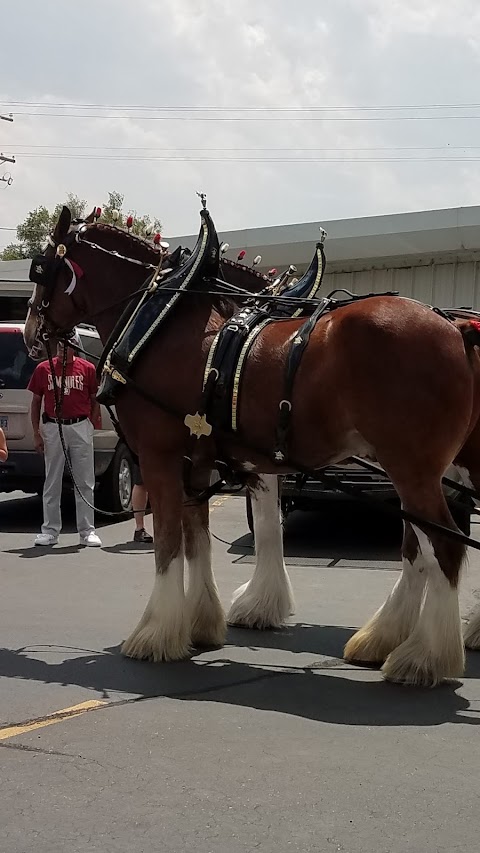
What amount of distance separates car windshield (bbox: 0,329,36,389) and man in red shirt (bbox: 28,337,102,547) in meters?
1.46

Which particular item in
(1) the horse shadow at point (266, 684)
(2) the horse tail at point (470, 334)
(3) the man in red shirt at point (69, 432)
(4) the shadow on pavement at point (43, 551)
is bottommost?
(1) the horse shadow at point (266, 684)

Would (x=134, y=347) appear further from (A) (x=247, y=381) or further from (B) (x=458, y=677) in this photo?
(B) (x=458, y=677)

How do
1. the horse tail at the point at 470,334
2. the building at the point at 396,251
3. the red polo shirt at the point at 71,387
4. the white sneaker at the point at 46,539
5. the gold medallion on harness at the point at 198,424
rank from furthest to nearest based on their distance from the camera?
the building at the point at 396,251 → the white sneaker at the point at 46,539 → the red polo shirt at the point at 71,387 → the gold medallion on harness at the point at 198,424 → the horse tail at the point at 470,334

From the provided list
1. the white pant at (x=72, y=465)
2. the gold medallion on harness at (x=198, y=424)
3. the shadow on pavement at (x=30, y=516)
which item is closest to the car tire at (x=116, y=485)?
the shadow on pavement at (x=30, y=516)

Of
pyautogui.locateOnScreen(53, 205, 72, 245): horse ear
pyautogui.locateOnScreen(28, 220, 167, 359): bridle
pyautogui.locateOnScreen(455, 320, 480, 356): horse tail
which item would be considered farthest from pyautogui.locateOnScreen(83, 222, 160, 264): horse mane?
pyautogui.locateOnScreen(455, 320, 480, 356): horse tail

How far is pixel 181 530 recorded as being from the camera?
5.52 meters

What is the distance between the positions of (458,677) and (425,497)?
3.32 feet

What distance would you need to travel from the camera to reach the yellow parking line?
433 centimetres

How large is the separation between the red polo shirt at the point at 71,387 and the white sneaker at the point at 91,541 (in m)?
1.26

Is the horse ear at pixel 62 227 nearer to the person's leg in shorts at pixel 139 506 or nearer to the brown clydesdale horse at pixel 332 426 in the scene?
the brown clydesdale horse at pixel 332 426

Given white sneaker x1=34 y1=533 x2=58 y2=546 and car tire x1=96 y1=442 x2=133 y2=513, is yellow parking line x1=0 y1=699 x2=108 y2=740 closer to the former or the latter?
white sneaker x1=34 y1=533 x2=58 y2=546

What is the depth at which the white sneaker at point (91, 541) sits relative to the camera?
9.82 m

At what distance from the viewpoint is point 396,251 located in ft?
59.0

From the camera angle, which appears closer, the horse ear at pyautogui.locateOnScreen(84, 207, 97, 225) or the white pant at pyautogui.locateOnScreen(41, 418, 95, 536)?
the horse ear at pyautogui.locateOnScreen(84, 207, 97, 225)
